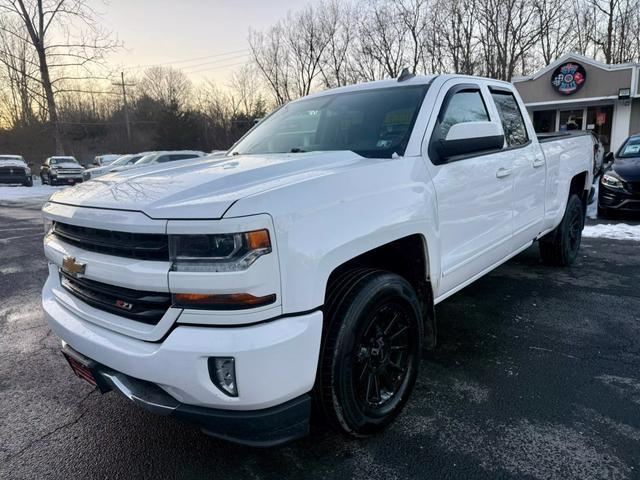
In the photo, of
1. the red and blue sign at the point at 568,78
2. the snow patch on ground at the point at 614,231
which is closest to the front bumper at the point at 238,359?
the snow patch on ground at the point at 614,231

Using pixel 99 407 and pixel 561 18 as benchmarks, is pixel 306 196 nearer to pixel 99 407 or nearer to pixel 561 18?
pixel 99 407

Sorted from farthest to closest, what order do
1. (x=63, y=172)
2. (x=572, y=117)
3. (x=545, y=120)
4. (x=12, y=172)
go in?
(x=12, y=172)
(x=63, y=172)
(x=545, y=120)
(x=572, y=117)

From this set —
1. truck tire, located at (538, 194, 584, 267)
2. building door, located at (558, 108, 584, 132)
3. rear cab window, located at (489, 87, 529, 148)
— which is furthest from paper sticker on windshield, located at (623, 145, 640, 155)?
building door, located at (558, 108, 584, 132)

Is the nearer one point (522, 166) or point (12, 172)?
point (522, 166)

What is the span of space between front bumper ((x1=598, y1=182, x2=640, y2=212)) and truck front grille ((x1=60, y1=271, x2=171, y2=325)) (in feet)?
28.7

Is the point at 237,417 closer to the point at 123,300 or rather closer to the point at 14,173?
the point at 123,300

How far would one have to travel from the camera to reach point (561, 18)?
29344mm

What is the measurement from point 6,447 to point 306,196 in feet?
7.04

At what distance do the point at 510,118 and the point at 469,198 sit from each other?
1.40 metres

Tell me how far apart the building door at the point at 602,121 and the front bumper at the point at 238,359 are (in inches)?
839

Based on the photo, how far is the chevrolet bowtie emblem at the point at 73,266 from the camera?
2.13m

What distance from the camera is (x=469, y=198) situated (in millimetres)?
3012

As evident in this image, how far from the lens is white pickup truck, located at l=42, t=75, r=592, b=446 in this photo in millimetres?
1755

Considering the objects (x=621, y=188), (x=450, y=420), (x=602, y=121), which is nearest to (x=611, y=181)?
(x=621, y=188)
